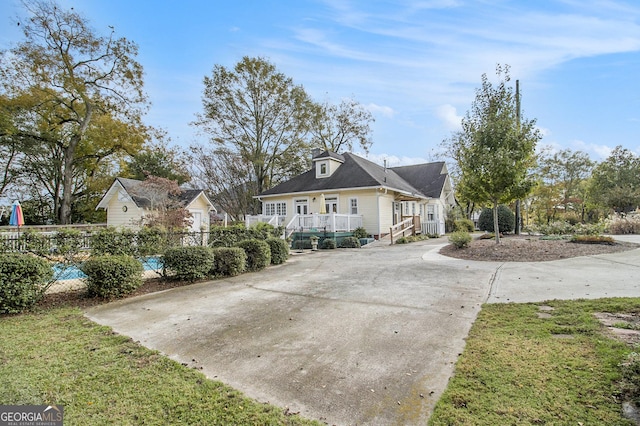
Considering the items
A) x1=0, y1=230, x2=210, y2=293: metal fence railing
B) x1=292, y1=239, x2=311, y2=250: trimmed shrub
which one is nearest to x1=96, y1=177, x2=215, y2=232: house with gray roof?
x1=292, y1=239, x2=311, y2=250: trimmed shrub

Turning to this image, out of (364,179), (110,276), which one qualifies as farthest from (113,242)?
(364,179)

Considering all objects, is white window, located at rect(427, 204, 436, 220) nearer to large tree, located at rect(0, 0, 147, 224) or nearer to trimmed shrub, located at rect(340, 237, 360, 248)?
trimmed shrub, located at rect(340, 237, 360, 248)

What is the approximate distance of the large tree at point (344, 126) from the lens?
102 feet

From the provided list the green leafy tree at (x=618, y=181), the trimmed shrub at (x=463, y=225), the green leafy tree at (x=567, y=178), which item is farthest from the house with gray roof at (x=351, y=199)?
the green leafy tree at (x=618, y=181)

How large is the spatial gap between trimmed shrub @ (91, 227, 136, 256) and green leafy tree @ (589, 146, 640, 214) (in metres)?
34.8

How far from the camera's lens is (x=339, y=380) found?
120 inches

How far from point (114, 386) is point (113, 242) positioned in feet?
18.6

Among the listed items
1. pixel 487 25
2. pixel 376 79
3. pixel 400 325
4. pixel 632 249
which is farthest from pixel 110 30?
pixel 632 249

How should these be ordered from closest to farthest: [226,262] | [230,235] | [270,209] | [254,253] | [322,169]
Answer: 1. [226,262]
2. [254,253]
3. [230,235]
4. [322,169]
5. [270,209]

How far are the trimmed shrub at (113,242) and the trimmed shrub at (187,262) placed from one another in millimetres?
896

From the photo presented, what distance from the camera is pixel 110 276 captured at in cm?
638

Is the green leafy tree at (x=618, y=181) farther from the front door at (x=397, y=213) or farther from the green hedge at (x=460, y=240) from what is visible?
the green hedge at (x=460, y=240)

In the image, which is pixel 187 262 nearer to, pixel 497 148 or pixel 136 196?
pixel 497 148

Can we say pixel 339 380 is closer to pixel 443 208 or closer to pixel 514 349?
pixel 514 349
